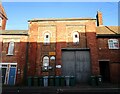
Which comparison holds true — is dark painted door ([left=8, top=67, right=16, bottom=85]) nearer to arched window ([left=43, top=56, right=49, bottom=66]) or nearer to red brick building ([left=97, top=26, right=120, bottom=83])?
arched window ([left=43, top=56, right=49, bottom=66])

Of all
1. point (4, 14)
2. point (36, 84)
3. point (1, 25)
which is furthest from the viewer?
point (4, 14)

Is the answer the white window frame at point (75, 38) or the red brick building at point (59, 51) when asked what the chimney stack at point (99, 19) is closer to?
the red brick building at point (59, 51)

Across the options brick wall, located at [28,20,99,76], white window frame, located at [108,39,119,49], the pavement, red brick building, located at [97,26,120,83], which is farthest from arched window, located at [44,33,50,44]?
white window frame, located at [108,39,119,49]

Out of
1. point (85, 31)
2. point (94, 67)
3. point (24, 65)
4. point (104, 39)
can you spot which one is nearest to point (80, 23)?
point (85, 31)

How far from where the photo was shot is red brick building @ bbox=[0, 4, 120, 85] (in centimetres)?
1870

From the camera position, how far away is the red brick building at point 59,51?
1870 centimetres

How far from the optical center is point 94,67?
18.3 meters

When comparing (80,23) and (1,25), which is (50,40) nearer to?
(80,23)

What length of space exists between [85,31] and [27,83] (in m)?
10.1

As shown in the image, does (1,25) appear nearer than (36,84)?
No

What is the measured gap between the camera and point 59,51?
62.5 feet

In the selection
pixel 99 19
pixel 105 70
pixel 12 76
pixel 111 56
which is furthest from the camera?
pixel 99 19

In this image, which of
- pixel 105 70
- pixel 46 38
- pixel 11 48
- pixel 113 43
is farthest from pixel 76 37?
pixel 11 48

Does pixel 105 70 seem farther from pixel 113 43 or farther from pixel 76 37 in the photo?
pixel 76 37
